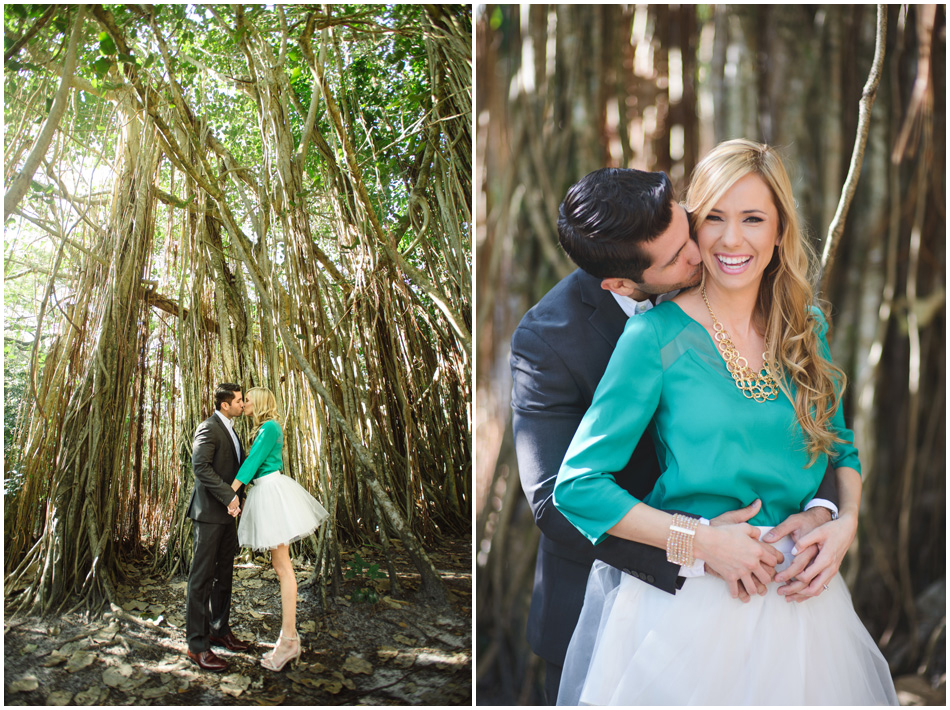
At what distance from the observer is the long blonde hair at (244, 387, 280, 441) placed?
1845 mm

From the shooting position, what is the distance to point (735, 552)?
1133 mm

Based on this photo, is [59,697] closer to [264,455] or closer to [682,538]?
[264,455]

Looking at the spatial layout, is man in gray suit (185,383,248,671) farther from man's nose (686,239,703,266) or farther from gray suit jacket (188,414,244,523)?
man's nose (686,239,703,266)

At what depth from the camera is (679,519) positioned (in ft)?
3.76

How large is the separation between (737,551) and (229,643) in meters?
1.35

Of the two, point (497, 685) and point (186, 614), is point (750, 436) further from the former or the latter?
point (186, 614)

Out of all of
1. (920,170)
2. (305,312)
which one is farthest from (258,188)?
(920,170)

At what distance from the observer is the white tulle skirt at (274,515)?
1.72 meters

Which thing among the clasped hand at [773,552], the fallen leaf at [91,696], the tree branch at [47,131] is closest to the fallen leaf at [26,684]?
the fallen leaf at [91,696]

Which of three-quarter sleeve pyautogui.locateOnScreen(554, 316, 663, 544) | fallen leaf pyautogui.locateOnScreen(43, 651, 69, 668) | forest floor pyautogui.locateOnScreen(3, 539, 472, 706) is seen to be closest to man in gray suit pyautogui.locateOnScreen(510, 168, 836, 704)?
three-quarter sleeve pyautogui.locateOnScreen(554, 316, 663, 544)

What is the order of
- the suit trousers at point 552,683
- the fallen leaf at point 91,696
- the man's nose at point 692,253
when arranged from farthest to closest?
the fallen leaf at point 91,696, the suit trousers at point 552,683, the man's nose at point 692,253

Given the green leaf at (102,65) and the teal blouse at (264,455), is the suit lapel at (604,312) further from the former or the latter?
the green leaf at (102,65)

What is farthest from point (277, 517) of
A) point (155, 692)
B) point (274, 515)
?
point (155, 692)

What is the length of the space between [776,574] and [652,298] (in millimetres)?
591
